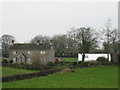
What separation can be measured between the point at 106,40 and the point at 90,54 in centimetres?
1789

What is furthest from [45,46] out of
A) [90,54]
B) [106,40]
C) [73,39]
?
[106,40]

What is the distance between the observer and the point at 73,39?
66188 millimetres

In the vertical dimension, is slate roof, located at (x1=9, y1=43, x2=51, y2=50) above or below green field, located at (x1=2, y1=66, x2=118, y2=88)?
above

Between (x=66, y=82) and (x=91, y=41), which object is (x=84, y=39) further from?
(x=66, y=82)

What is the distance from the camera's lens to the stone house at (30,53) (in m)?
68.6

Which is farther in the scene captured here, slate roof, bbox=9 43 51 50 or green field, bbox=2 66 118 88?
slate roof, bbox=9 43 51 50

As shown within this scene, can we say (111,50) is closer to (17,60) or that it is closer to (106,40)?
(106,40)

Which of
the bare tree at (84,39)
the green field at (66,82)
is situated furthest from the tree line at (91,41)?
the green field at (66,82)

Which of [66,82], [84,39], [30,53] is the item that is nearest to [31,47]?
[30,53]

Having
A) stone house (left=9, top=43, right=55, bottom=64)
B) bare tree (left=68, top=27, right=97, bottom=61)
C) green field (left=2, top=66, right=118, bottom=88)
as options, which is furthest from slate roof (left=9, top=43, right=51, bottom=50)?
green field (left=2, top=66, right=118, bottom=88)

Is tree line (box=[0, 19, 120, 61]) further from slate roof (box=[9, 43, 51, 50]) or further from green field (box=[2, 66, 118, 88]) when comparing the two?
green field (box=[2, 66, 118, 88])

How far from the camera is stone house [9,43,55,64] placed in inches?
2702

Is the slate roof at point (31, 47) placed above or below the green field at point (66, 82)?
above

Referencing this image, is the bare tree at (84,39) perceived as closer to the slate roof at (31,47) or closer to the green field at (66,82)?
the slate roof at (31,47)
